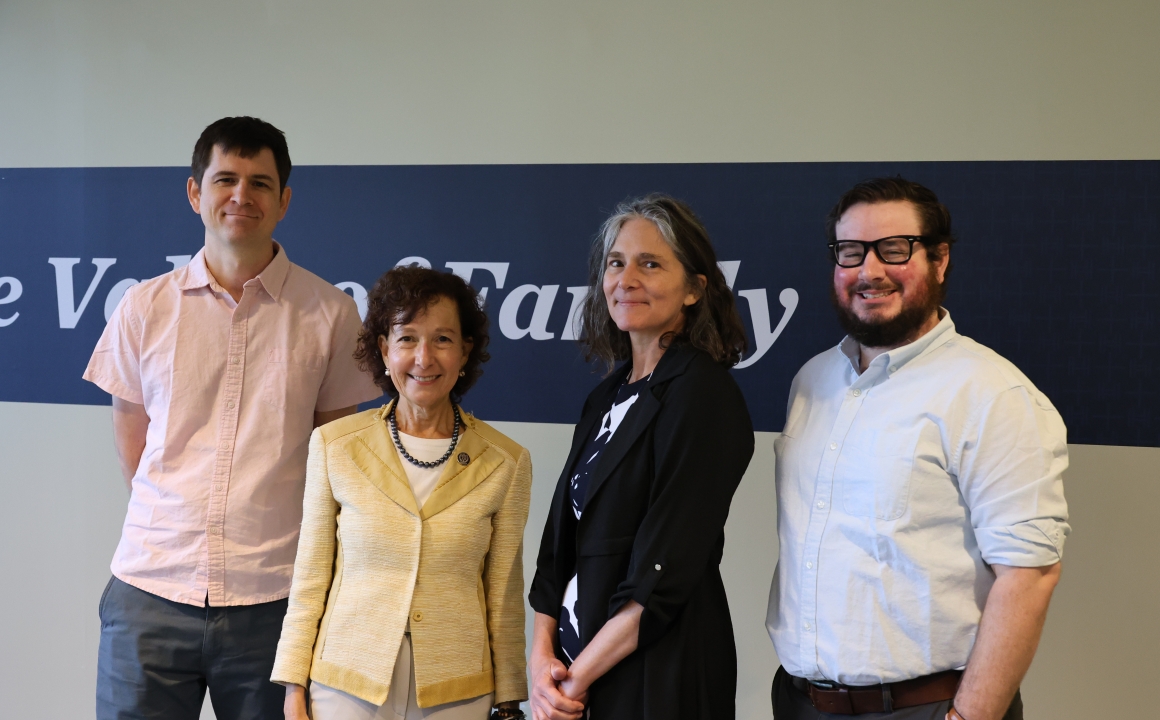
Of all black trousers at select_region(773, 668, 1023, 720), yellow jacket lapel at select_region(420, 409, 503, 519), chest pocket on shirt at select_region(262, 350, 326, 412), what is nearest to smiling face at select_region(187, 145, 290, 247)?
chest pocket on shirt at select_region(262, 350, 326, 412)

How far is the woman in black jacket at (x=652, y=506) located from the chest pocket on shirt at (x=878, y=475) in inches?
8.2

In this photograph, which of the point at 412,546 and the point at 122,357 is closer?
the point at 412,546

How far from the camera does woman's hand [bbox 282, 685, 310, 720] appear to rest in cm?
190

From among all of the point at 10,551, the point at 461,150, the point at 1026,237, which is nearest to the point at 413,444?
the point at 461,150

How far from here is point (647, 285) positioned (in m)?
1.92

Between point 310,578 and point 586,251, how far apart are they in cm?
155

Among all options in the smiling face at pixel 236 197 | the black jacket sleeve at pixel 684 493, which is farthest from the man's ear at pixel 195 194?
the black jacket sleeve at pixel 684 493

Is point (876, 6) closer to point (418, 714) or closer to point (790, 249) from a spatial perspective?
point (790, 249)

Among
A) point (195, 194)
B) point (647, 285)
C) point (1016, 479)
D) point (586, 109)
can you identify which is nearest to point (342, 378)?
point (195, 194)

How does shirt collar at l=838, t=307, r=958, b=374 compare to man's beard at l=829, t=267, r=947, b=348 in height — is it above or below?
below

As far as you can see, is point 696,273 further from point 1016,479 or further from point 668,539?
point 1016,479

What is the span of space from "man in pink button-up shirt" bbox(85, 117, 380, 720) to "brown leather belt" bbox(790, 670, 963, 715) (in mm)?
1338

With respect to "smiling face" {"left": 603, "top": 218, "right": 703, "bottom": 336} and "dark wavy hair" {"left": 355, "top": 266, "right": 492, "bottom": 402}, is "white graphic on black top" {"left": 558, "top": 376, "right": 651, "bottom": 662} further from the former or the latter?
"dark wavy hair" {"left": 355, "top": 266, "right": 492, "bottom": 402}

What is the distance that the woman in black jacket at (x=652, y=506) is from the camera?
175cm
